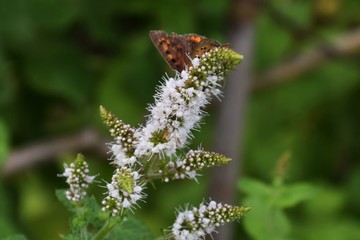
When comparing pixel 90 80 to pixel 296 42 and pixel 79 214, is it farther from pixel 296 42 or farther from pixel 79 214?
pixel 79 214

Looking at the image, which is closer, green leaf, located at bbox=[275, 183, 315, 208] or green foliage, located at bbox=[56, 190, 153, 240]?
green foliage, located at bbox=[56, 190, 153, 240]

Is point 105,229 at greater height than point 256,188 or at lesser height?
lesser

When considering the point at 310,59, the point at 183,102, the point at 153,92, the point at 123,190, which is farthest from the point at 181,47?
the point at 310,59

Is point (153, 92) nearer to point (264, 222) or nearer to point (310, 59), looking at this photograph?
point (310, 59)

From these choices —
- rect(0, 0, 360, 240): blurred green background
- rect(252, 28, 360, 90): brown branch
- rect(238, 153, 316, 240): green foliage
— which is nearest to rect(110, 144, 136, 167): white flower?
rect(238, 153, 316, 240): green foliage

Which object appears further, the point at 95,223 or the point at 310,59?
the point at 310,59

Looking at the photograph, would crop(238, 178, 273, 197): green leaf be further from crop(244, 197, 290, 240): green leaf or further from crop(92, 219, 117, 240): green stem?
crop(92, 219, 117, 240): green stem

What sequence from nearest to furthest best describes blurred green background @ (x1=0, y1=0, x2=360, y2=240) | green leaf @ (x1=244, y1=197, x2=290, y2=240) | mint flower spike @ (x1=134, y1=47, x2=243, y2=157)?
mint flower spike @ (x1=134, y1=47, x2=243, y2=157) < green leaf @ (x1=244, y1=197, x2=290, y2=240) < blurred green background @ (x1=0, y1=0, x2=360, y2=240)
